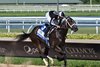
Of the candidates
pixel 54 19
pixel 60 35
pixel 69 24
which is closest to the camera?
pixel 69 24

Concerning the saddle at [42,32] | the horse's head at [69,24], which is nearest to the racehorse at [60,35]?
the horse's head at [69,24]

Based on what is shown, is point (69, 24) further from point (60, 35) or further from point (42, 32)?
point (42, 32)

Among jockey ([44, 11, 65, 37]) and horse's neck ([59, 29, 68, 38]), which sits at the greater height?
jockey ([44, 11, 65, 37])

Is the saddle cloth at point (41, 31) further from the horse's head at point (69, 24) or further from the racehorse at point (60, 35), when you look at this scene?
the horse's head at point (69, 24)

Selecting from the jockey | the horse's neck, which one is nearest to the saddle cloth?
the jockey

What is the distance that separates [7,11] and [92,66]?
1232 inches

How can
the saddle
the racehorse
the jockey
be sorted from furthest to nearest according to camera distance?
the saddle → the jockey → the racehorse

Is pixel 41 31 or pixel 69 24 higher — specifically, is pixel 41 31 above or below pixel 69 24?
below

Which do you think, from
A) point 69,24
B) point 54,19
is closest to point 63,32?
point 69,24

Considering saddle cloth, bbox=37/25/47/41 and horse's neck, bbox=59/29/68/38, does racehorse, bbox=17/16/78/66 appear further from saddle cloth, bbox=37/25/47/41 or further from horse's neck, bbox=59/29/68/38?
saddle cloth, bbox=37/25/47/41

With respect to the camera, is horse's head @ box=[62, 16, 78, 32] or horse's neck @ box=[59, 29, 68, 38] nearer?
horse's head @ box=[62, 16, 78, 32]

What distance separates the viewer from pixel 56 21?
9000 millimetres

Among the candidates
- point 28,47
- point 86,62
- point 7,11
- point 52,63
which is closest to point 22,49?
point 28,47

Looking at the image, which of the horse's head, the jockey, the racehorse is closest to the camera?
the horse's head
